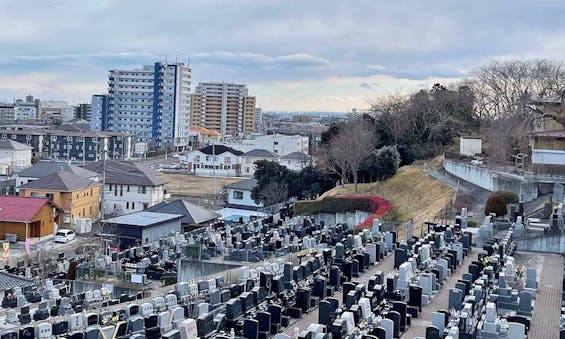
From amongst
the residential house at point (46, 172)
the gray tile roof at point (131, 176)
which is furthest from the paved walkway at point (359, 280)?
the residential house at point (46, 172)

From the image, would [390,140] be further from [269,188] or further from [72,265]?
[72,265]

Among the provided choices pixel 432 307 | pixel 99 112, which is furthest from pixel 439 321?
pixel 99 112

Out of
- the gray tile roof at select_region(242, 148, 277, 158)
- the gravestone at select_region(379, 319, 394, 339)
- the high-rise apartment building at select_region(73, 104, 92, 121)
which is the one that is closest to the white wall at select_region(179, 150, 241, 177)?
the gray tile roof at select_region(242, 148, 277, 158)

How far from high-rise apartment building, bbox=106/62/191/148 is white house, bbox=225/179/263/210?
51.3 metres

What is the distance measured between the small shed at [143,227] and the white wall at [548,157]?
16.7m


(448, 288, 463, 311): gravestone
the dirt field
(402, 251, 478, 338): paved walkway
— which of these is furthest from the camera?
the dirt field

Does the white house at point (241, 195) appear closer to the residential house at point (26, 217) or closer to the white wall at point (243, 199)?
the white wall at point (243, 199)

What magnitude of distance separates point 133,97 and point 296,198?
210 feet

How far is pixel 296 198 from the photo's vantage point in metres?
42.2

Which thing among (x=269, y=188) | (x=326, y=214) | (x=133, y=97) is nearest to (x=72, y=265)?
(x=326, y=214)

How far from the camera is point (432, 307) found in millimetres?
15039

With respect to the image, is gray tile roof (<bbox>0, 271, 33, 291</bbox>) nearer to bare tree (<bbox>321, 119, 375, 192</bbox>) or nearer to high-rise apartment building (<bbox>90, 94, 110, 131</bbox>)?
bare tree (<bbox>321, 119, 375, 192</bbox>)

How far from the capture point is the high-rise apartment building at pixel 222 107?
12450 centimetres

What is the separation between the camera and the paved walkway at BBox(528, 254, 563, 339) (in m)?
13.4
